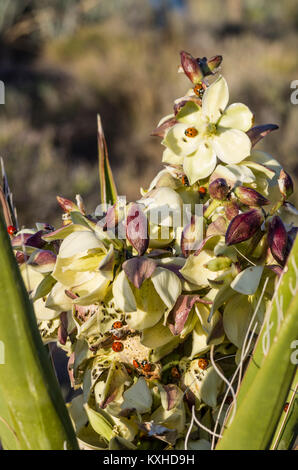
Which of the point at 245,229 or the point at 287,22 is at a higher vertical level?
the point at 287,22

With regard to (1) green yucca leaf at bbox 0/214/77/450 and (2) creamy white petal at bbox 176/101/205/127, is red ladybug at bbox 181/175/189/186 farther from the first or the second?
(1) green yucca leaf at bbox 0/214/77/450

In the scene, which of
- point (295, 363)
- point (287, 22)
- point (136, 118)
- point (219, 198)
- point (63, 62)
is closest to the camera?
point (295, 363)

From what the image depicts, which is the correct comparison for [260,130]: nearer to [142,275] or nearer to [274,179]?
[274,179]

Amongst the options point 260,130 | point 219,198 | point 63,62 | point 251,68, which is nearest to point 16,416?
point 219,198

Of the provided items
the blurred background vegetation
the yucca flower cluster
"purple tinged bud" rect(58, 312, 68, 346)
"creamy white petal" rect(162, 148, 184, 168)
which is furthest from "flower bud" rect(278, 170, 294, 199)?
the blurred background vegetation

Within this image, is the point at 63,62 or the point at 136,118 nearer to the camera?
the point at 136,118

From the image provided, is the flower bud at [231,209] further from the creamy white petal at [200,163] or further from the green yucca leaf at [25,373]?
the green yucca leaf at [25,373]

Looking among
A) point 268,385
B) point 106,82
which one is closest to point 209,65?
point 268,385

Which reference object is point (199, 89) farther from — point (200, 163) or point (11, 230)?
point (11, 230)
